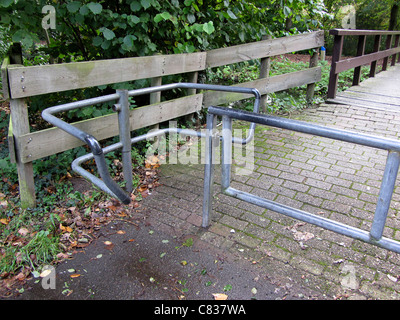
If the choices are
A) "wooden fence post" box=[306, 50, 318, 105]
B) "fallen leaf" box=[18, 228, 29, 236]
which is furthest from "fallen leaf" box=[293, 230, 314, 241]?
"wooden fence post" box=[306, 50, 318, 105]

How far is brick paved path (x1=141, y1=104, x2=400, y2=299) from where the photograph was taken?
2.44 m

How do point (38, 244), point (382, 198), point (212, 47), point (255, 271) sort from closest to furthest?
point (382, 198), point (255, 271), point (38, 244), point (212, 47)

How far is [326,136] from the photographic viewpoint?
6.59 feet

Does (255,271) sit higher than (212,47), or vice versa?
(212,47)

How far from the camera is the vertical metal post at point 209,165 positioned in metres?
2.66

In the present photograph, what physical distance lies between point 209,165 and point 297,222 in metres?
0.98

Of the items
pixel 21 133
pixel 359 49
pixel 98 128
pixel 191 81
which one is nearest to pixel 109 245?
pixel 21 133

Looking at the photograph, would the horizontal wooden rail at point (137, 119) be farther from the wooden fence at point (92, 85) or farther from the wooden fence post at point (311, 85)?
the wooden fence post at point (311, 85)

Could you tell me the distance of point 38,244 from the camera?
2.67 m

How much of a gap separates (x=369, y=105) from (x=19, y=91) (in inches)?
247
